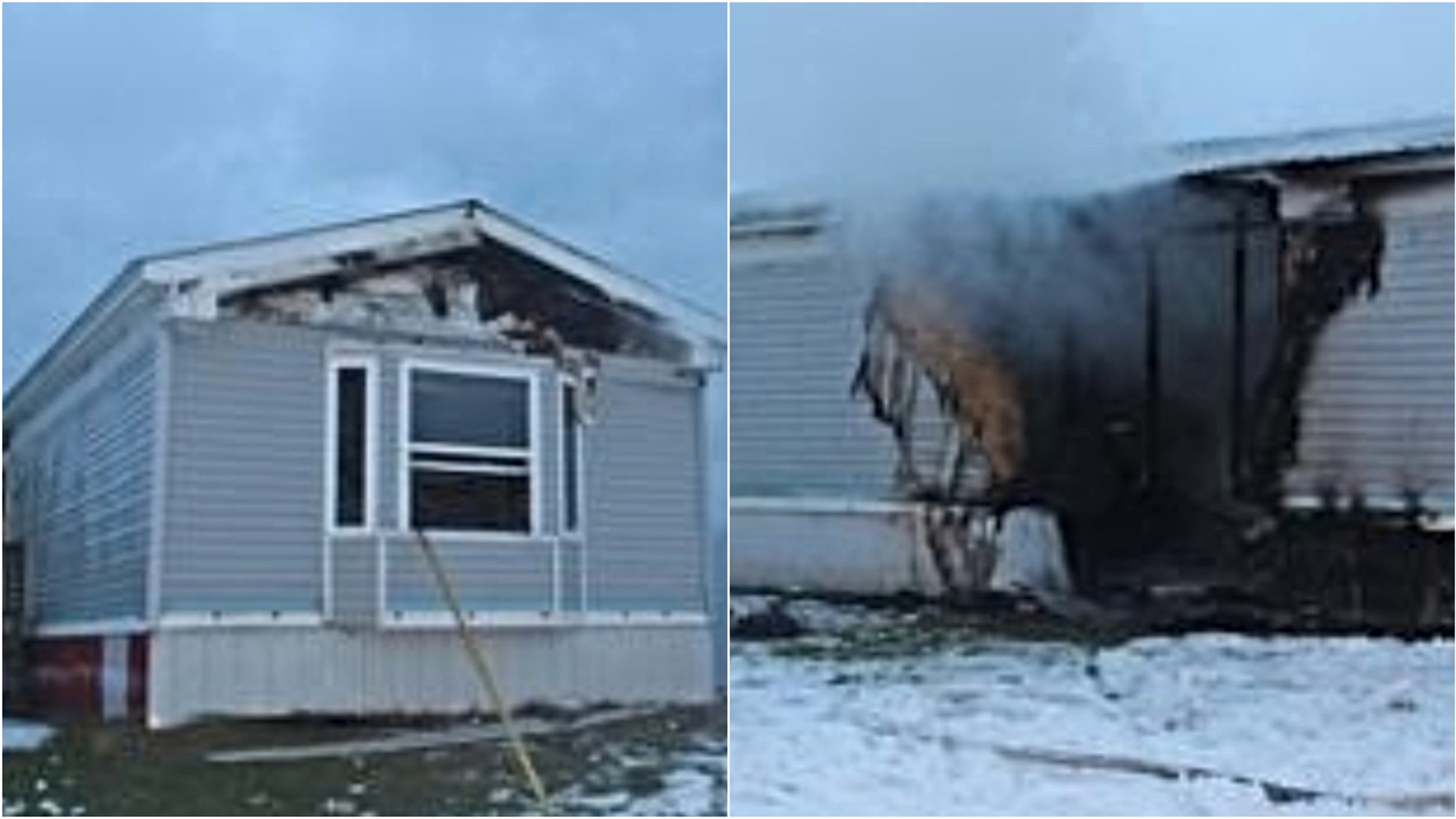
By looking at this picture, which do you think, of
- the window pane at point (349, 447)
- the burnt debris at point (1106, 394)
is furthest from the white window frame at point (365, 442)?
the burnt debris at point (1106, 394)

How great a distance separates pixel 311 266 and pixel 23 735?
884 mm

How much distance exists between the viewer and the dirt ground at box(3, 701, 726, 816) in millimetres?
3836

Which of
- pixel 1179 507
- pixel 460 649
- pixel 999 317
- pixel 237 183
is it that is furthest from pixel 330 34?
pixel 1179 507

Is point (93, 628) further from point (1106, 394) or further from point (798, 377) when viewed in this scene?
point (1106, 394)

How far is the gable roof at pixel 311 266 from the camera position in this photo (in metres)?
3.88

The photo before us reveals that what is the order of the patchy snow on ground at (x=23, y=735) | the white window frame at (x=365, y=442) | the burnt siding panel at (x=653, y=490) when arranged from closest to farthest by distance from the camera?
the patchy snow on ground at (x=23, y=735)
the white window frame at (x=365, y=442)
the burnt siding panel at (x=653, y=490)

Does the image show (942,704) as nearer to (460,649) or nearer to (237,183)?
(460,649)

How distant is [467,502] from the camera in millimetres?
3969

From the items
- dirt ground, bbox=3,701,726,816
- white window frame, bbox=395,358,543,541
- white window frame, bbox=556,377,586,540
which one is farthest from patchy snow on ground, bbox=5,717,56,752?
white window frame, bbox=556,377,586,540

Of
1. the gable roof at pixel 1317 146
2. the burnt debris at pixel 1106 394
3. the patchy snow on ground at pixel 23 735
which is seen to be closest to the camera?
the patchy snow on ground at pixel 23 735

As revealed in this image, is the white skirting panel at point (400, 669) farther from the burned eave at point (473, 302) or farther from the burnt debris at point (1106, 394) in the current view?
the burnt debris at point (1106, 394)

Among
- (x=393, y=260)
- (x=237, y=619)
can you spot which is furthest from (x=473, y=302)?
(x=237, y=619)

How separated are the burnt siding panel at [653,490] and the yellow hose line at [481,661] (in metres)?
0.21

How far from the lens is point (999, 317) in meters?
4.38
